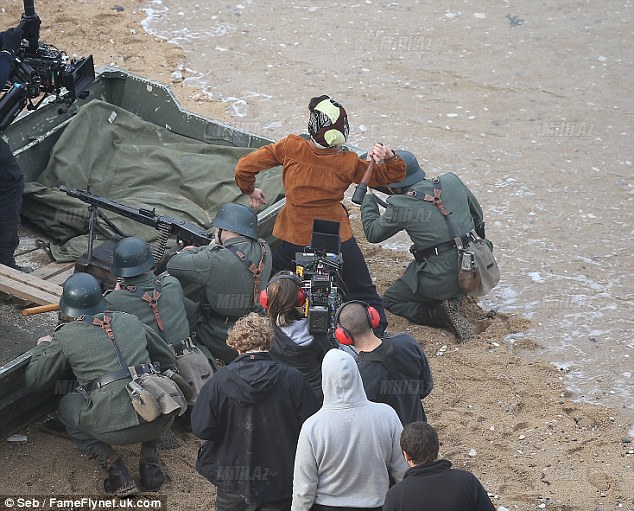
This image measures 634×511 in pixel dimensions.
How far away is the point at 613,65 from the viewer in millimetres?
13609

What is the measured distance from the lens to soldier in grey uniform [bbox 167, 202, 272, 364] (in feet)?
23.4

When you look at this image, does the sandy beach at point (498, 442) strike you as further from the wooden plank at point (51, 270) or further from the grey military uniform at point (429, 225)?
Result: the wooden plank at point (51, 270)

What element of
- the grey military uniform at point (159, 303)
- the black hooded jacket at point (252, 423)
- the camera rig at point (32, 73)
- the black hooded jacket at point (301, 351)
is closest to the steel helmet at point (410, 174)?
the grey military uniform at point (159, 303)

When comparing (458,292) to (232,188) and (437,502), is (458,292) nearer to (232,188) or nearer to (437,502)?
(232,188)

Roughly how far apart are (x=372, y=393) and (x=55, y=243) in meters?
3.86

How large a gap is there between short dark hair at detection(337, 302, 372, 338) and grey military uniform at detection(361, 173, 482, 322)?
9.00 ft

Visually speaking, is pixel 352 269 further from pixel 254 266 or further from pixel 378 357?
pixel 378 357

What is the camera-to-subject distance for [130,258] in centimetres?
667

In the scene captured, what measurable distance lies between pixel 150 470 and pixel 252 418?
1.44m

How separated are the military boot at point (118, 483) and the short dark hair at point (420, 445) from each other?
2.19 m

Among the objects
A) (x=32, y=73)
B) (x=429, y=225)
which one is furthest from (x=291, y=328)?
(x=32, y=73)

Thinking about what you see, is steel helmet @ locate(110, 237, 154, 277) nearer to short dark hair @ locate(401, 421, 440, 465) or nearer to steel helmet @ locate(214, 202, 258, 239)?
steel helmet @ locate(214, 202, 258, 239)

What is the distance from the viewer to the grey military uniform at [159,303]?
21.9 ft

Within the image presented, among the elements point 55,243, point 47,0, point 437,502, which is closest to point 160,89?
point 55,243
